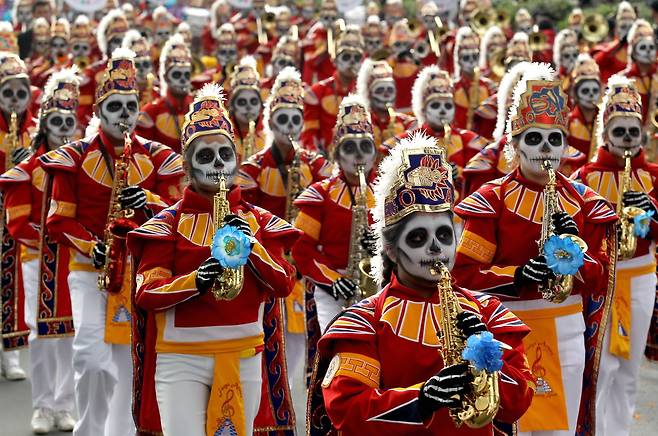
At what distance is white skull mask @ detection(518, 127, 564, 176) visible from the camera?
771cm

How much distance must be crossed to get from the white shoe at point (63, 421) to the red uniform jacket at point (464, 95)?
8.11m

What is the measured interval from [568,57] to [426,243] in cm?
1397

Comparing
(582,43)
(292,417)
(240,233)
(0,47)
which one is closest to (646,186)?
(292,417)

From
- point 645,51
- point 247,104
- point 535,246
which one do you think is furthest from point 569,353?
point 645,51

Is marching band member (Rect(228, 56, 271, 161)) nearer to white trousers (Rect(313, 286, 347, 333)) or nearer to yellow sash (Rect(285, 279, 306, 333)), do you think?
yellow sash (Rect(285, 279, 306, 333))

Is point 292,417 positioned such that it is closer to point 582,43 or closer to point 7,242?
point 7,242

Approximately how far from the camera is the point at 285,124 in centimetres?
1077

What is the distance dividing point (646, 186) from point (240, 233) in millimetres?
3510

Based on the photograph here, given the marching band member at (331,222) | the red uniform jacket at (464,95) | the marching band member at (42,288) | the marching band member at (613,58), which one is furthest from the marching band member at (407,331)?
the marching band member at (613,58)

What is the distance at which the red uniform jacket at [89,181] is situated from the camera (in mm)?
8984

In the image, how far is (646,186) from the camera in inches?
367

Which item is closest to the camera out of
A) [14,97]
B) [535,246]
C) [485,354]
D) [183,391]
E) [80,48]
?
[485,354]

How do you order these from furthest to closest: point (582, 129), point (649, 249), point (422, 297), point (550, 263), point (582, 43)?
1. point (582, 43)
2. point (582, 129)
3. point (649, 249)
4. point (550, 263)
5. point (422, 297)

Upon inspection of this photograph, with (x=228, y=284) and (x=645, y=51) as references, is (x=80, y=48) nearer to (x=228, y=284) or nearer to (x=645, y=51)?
(x=645, y=51)
